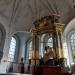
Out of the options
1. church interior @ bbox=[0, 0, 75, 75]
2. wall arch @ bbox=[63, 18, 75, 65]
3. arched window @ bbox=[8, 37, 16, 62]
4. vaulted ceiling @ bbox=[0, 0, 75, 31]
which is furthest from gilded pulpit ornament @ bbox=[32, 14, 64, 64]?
arched window @ bbox=[8, 37, 16, 62]

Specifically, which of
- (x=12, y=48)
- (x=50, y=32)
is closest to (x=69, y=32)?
(x=50, y=32)

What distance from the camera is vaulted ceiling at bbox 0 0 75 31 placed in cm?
1278

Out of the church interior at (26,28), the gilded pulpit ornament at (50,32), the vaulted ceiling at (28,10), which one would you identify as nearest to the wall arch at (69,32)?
the church interior at (26,28)

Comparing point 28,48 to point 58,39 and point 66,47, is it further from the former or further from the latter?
point 58,39

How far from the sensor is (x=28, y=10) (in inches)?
536

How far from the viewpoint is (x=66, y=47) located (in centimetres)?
1242

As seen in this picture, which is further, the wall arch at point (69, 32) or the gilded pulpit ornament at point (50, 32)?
the wall arch at point (69, 32)

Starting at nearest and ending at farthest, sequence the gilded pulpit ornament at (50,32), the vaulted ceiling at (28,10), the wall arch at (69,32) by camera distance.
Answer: the gilded pulpit ornament at (50,32) → the wall arch at (69,32) → the vaulted ceiling at (28,10)

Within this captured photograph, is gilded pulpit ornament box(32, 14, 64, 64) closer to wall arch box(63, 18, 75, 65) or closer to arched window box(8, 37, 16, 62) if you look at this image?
wall arch box(63, 18, 75, 65)

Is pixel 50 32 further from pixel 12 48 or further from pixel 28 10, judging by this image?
pixel 12 48

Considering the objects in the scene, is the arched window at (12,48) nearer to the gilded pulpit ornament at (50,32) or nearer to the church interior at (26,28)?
the church interior at (26,28)

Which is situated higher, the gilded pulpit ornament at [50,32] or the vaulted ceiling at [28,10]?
the vaulted ceiling at [28,10]

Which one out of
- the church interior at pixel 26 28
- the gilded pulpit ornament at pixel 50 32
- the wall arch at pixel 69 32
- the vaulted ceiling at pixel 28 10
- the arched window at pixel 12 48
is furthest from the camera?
the arched window at pixel 12 48

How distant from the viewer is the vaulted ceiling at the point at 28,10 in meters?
12.8
